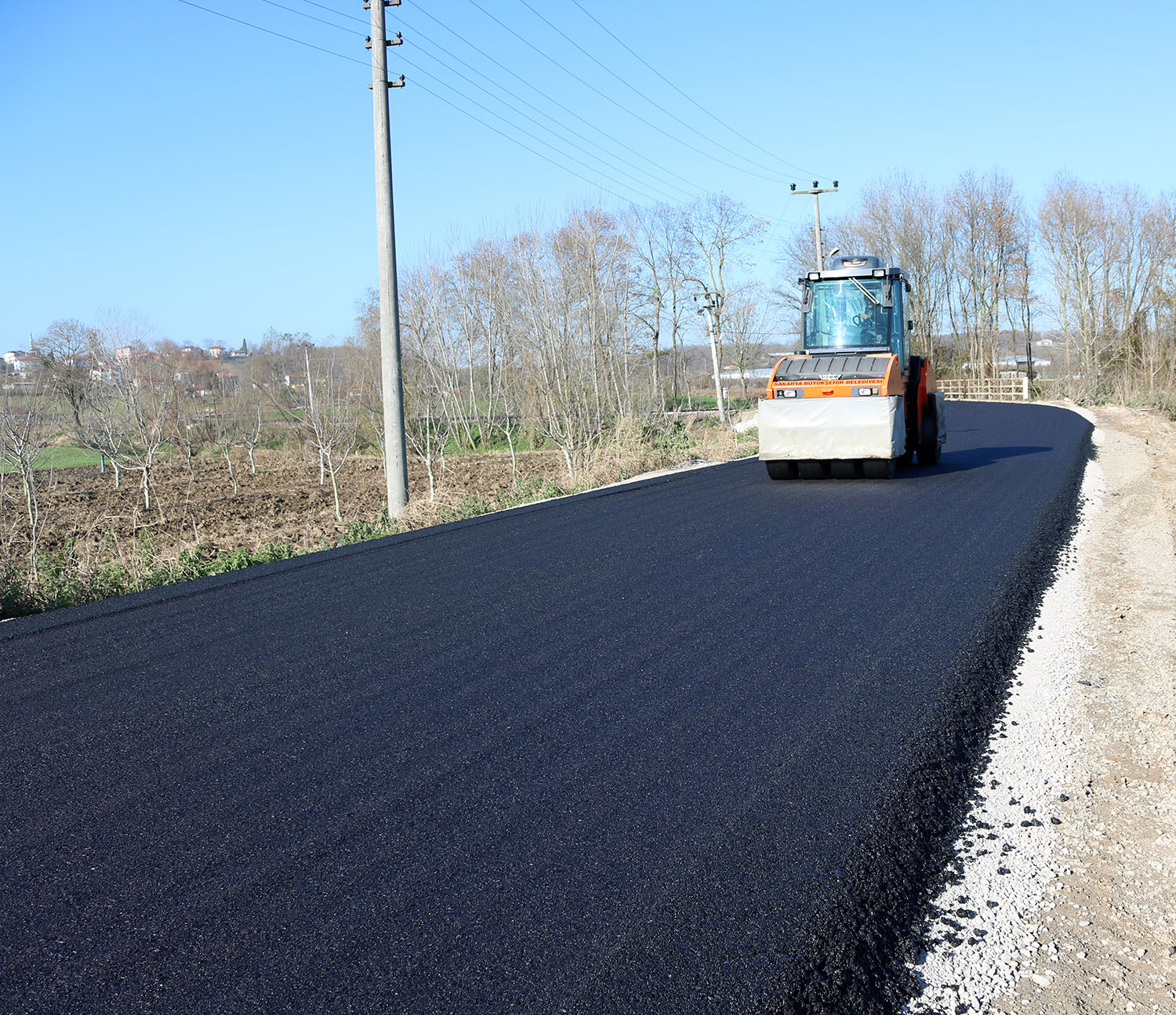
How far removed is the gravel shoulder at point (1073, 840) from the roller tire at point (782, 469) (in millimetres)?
7577

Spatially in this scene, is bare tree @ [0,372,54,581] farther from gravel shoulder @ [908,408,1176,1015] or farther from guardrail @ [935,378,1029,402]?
guardrail @ [935,378,1029,402]

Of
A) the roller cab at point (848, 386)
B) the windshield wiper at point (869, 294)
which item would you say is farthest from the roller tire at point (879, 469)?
the windshield wiper at point (869, 294)

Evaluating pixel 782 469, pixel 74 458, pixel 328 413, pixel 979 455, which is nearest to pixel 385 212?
pixel 782 469

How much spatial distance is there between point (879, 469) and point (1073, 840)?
10951 millimetres

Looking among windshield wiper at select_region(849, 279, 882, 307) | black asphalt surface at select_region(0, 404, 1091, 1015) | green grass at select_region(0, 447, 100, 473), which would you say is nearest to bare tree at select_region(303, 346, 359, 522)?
green grass at select_region(0, 447, 100, 473)

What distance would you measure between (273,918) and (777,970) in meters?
1.53

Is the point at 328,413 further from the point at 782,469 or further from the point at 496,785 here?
the point at 496,785

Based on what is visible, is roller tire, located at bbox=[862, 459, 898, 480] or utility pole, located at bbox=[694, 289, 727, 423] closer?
roller tire, located at bbox=[862, 459, 898, 480]

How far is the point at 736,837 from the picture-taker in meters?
3.49

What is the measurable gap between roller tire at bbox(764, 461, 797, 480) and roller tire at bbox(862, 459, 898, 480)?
3.30ft

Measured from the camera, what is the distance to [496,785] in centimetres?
399

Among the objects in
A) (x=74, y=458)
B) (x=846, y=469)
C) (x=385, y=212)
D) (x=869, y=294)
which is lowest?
(x=846, y=469)

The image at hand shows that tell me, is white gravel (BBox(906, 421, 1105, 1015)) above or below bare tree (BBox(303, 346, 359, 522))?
below

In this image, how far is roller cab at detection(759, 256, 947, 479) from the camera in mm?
13469
